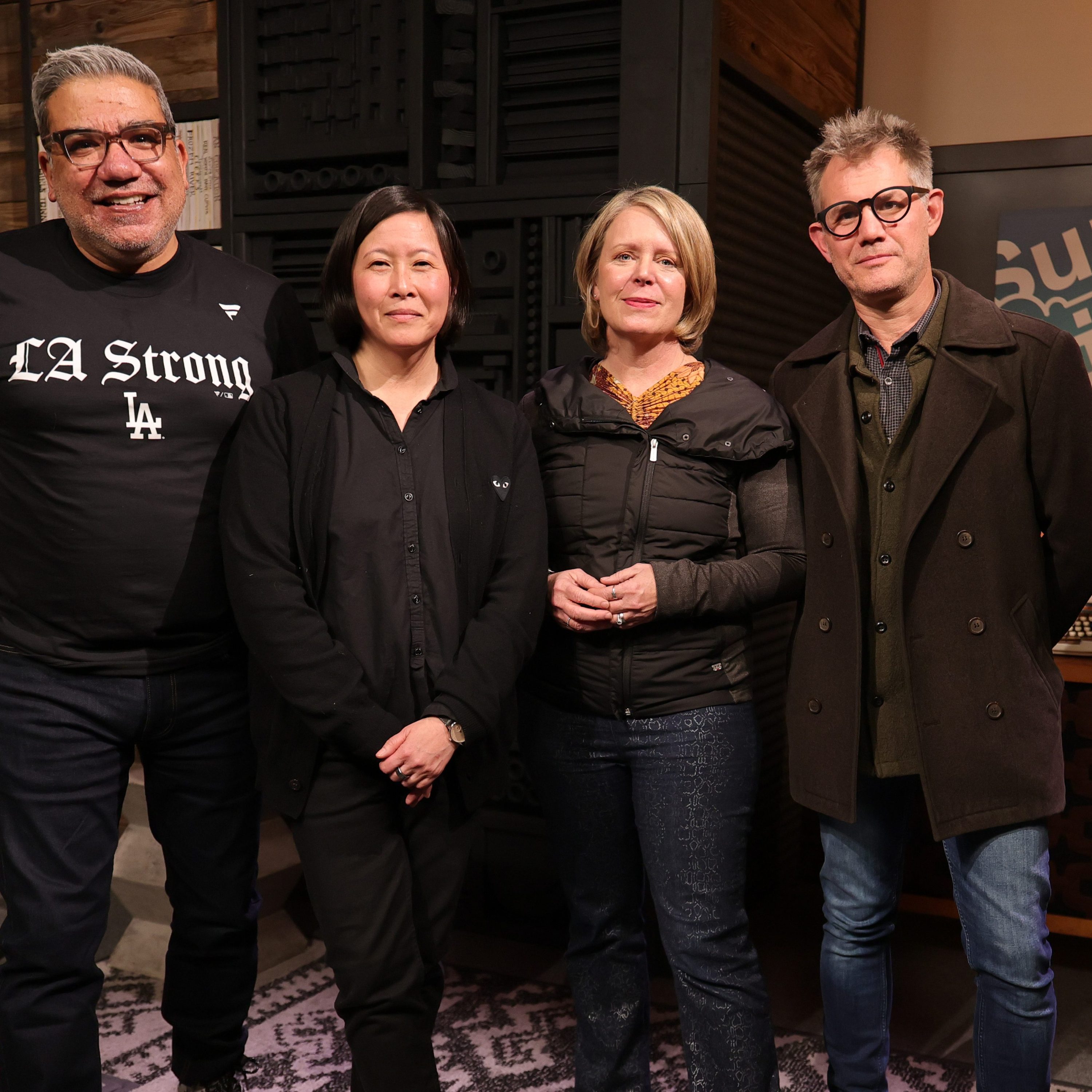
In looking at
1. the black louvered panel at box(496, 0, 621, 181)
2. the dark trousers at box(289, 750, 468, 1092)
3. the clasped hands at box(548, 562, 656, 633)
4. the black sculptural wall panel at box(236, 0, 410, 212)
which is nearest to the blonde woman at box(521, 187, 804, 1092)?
the clasped hands at box(548, 562, 656, 633)

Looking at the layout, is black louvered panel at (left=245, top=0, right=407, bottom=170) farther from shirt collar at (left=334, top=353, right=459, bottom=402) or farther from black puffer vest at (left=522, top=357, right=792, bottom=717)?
black puffer vest at (left=522, top=357, right=792, bottom=717)

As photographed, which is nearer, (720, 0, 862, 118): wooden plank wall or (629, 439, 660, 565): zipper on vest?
(629, 439, 660, 565): zipper on vest

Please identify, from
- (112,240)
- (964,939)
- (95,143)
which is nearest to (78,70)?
(95,143)

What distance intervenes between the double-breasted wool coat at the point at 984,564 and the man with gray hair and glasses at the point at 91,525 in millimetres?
1131

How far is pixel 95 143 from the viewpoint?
2.04 m

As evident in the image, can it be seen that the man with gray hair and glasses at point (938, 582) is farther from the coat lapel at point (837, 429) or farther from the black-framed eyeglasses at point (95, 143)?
the black-framed eyeglasses at point (95, 143)

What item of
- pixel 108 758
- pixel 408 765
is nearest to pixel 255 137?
pixel 108 758

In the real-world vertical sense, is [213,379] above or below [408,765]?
above

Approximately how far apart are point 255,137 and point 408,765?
2256 millimetres

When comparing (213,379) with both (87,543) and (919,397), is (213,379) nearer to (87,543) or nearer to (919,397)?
(87,543)

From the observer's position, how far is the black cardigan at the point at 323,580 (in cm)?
186

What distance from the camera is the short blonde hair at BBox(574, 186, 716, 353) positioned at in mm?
2092

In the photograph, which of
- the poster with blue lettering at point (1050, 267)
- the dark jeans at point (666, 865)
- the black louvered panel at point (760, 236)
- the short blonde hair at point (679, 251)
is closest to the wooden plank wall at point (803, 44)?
the black louvered panel at point (760, 236)

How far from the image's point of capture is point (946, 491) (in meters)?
1.94
